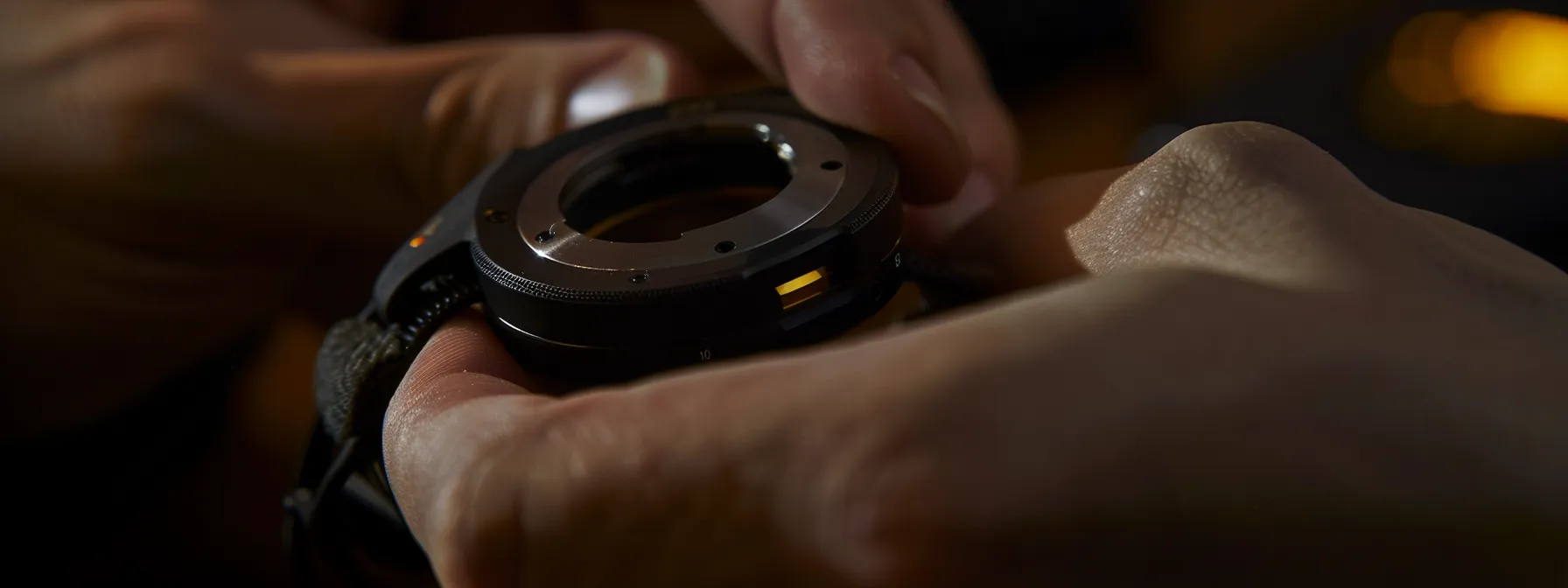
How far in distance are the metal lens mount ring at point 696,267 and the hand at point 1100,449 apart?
0.07 metres

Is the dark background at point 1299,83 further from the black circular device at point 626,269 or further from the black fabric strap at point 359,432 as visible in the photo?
the black fabric strap at point 359,432

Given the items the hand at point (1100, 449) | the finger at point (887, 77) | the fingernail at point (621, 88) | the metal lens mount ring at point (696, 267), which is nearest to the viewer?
the hand at point (1100, 449)

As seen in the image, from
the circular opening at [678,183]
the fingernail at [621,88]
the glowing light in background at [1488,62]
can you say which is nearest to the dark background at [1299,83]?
the glowing light in background at [1488,62]

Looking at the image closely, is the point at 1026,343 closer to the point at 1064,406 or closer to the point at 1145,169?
the point at 1064,406

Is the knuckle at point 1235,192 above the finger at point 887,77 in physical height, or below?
above

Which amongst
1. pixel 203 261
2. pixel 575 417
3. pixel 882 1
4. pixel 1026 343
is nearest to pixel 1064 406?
pixel 1026 343

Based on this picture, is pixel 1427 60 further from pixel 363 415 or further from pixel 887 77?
pixel 363 415

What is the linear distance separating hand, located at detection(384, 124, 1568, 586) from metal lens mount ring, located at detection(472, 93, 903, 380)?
0.22ft

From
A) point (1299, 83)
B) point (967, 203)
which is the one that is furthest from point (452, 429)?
point (1299, 83)

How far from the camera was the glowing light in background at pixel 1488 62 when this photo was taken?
2.28ft

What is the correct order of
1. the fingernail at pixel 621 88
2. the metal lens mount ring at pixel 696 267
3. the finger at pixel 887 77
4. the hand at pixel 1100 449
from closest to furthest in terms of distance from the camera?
1. the hand at pixel 1100 449
2. the metal lens mount ring at pixel 696 267
3. the finger at pixel 887 77
4. the fingernail at pixel 621 88

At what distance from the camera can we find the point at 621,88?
2.26ft

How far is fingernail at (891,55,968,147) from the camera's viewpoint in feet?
1.63

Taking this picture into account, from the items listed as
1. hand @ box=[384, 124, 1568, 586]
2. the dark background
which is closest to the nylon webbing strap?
hand @ box=[384, 124, 1568, 586]
